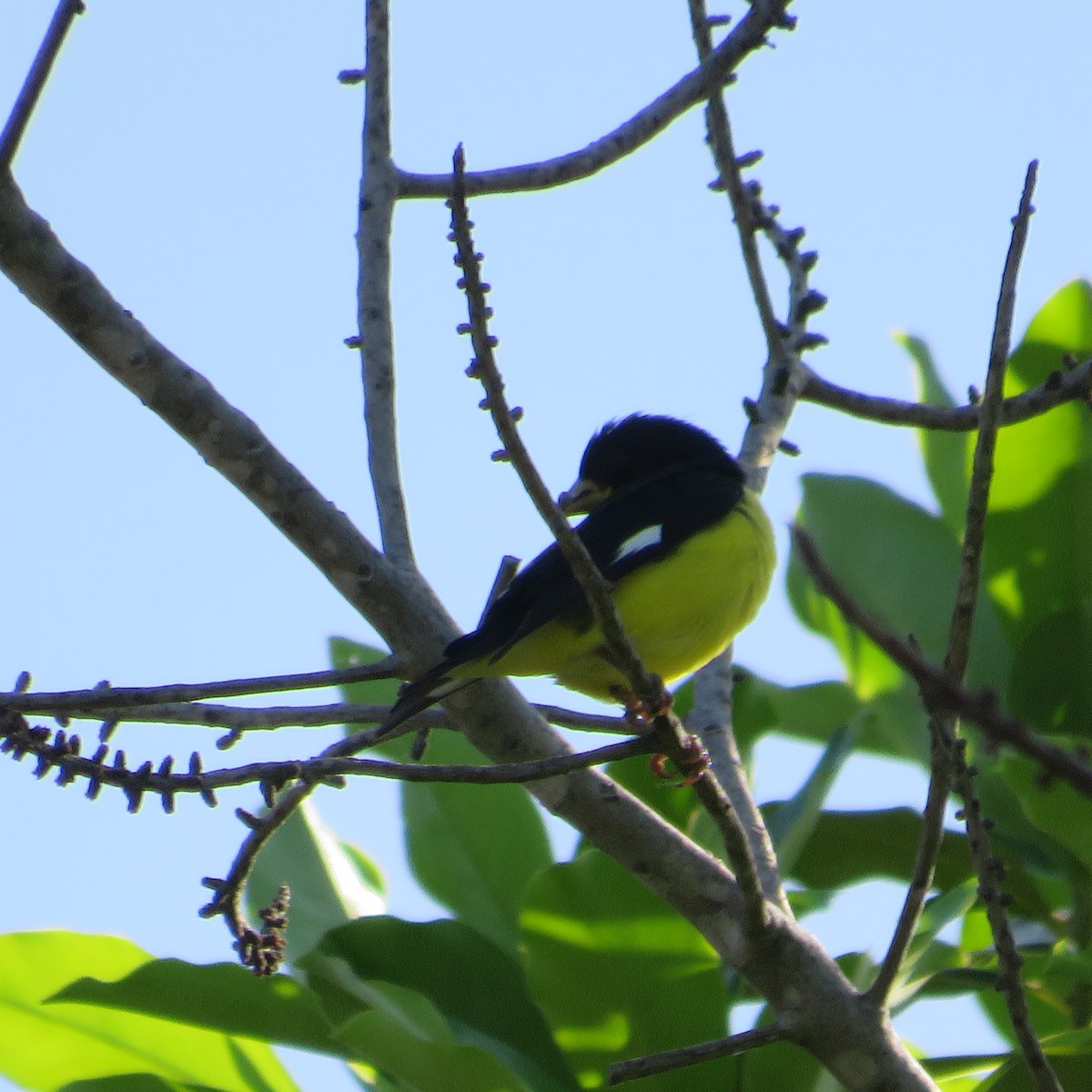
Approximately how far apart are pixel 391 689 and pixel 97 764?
214 cm

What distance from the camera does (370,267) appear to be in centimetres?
321

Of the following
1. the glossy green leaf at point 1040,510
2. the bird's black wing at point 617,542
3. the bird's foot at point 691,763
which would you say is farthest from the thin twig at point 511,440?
the glossy green leaf at point 1040,510

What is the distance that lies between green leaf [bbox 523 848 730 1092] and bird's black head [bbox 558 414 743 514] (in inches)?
63.0

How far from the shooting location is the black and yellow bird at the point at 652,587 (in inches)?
131

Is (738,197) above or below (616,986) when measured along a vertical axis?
above

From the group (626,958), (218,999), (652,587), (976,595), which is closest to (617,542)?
(652,587)

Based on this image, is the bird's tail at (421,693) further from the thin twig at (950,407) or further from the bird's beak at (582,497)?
the bird's beak at (582,497)

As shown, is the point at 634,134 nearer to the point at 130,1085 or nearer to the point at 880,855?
the point at 880,855

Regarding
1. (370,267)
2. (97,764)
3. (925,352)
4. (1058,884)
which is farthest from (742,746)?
(97,764)

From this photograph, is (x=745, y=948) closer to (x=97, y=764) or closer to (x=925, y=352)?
(x=97, y=764)

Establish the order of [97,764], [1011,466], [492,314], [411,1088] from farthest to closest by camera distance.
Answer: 1. [1011,466]
2. [411,1088]
3. [97,764]
4. [492,314]

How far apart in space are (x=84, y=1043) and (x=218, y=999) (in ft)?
1.58

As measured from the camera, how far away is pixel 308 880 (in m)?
3.92

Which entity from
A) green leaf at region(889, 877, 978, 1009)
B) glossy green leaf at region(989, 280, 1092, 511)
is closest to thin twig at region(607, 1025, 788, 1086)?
green leaf at region(889, 877, 978, 1009)
